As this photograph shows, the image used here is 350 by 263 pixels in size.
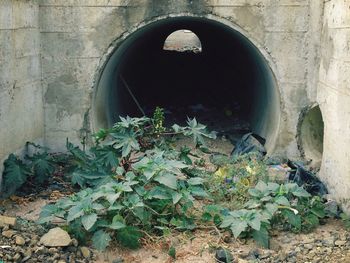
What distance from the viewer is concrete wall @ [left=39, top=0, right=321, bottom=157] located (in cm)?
674

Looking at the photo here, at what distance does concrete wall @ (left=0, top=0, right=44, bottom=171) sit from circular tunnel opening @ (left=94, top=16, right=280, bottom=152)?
0.83 meters

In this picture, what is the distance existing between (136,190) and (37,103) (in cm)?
253

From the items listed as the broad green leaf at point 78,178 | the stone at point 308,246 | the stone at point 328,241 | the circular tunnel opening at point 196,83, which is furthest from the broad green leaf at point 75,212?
the circular tunnel opening at point 196,83

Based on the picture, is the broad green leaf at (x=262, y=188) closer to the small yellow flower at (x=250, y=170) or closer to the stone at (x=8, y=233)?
the small yellow flower at (x=250, y=170)

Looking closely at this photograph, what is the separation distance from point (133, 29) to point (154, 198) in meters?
2.57

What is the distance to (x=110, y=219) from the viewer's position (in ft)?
15.9

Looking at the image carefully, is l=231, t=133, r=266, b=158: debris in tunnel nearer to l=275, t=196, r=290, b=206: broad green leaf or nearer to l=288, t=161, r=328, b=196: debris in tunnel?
l=288, t=161, r=328, b=196: debris in tunnel

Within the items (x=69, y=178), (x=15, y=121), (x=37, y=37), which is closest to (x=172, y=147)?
(x=69, y=178)

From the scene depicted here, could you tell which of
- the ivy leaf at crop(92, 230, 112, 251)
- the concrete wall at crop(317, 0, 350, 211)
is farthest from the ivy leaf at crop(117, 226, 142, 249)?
the concrete wall at crop(317, 0, 350, 211)

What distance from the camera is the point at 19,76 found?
247 inches

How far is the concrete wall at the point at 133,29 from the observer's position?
265 inches

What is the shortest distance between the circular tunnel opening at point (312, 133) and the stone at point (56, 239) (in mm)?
3390

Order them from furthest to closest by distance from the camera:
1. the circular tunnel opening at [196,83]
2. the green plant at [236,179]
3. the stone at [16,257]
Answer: the circular tunnel opening at [196,83] → the green plant at [236,179] → the stone at [16,257]

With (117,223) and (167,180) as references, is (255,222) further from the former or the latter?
(117,223)
